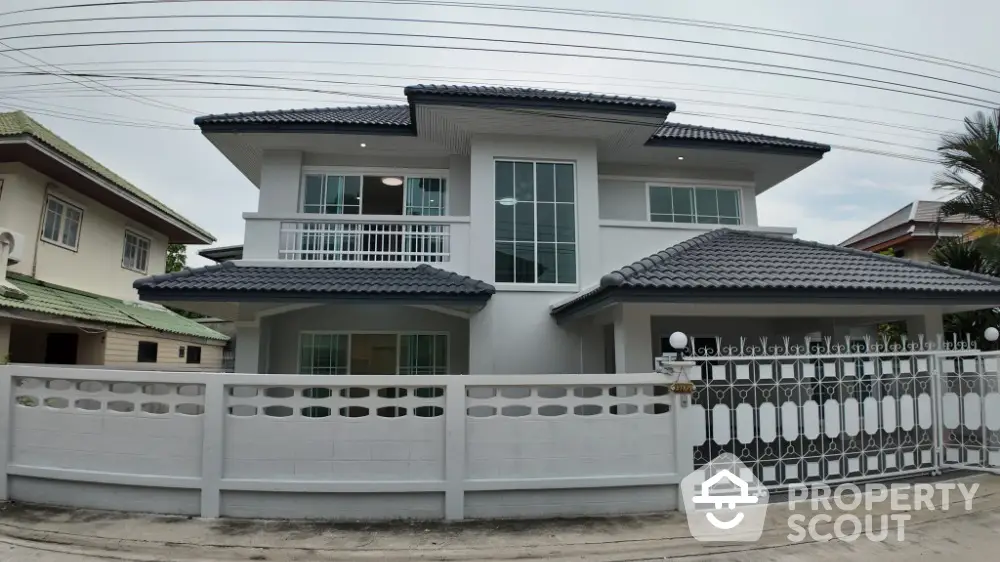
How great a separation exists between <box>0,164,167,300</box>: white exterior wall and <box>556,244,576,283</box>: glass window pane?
36.7 ft

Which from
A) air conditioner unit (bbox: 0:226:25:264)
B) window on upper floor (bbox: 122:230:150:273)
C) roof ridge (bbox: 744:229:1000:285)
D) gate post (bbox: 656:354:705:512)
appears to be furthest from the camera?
window on upper floor (bbox: 122:230:150:273)

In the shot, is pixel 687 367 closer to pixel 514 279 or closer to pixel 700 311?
pixel 700 311

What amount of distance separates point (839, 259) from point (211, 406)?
822 centimetres

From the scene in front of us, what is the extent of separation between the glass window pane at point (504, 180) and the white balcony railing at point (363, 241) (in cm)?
100

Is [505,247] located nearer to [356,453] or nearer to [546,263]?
[546,263]

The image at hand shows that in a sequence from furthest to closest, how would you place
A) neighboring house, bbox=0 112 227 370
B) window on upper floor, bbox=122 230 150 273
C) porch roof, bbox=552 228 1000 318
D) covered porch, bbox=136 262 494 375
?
window on upper floor, bbox=122 230 150 273
neighboring house, bbox=0 112 227 370
covered porch, bbox=136 262 494 375
porch roof, bbox=552 228 1000 318

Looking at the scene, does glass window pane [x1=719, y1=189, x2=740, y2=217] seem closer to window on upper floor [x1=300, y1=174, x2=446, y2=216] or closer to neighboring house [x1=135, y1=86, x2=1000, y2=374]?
neighboring house [x1=135, y1=86, x2=1000, y2=374]

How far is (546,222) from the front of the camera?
9.09m

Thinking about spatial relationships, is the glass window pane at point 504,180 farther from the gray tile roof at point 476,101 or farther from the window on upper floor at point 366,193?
the window on upper floor at point 366,193

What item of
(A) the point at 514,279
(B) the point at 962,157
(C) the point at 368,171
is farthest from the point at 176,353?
(B) the point at 962,157

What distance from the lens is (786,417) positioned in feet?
18.3

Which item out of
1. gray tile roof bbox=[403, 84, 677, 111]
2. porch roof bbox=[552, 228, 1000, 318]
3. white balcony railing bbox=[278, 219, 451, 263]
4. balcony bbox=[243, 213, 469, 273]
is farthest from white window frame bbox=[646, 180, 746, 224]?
white balcony railing bbox=[278, 219, 451, 263]

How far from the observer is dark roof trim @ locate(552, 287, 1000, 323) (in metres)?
6.21

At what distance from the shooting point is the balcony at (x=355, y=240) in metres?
8.81
